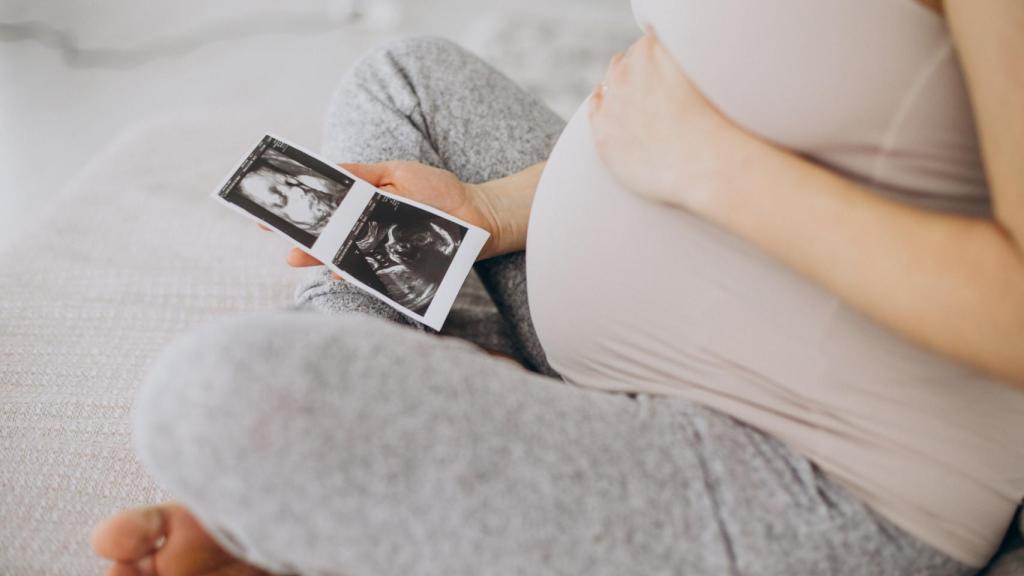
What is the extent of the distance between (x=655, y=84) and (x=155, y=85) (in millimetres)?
1769

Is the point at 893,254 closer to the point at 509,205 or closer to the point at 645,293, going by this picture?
the point at 645,293

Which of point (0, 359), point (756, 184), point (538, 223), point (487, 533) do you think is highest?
point (756, 184)

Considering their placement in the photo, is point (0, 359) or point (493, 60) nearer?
point (0, 359)

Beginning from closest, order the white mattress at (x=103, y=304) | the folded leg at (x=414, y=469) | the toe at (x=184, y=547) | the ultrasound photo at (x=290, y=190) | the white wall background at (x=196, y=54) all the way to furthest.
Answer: the folded leg at (x=414, y=469), the toe at (x=184, y=547), the white mattress at (x=103, y=304), the ultrasound photo at (x=290, y=190), the white wall background at (x=196, y=54)

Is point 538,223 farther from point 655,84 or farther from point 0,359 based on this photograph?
point 0,359

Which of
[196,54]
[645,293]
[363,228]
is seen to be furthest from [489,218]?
[196,54]

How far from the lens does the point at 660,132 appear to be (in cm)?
65

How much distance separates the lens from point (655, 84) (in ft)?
2.21

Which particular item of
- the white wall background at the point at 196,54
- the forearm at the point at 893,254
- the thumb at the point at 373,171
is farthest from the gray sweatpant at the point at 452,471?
the white wall background at the point at 196,54

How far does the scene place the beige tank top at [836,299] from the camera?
562 mm

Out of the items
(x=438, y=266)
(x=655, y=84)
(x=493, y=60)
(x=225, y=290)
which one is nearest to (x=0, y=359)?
(x=225, y=290)

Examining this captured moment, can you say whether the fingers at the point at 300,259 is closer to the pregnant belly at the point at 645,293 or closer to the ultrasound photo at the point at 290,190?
the ultrasound photo at the point at 290,190

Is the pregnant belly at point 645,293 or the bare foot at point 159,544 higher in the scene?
the pregnant belly at point 645,293

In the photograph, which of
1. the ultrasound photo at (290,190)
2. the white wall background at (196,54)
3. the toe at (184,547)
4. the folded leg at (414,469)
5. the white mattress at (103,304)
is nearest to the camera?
the folded leg at (414,469)
